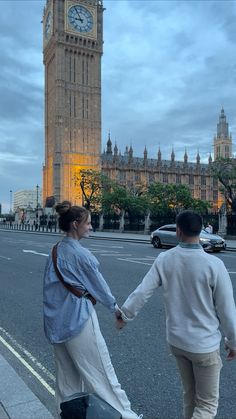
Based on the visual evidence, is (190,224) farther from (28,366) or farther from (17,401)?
(28,366)

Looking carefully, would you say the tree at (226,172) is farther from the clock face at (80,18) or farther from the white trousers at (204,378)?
the clock face at (80,18)

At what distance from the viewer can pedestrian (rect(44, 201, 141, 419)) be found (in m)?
2.77

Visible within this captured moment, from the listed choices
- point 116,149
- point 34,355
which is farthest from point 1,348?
point 116,149

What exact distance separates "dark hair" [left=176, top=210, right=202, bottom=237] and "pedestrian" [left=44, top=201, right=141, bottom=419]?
66 centimetres

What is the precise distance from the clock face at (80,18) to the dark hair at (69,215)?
9577cm

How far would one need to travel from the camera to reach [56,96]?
88812 mm

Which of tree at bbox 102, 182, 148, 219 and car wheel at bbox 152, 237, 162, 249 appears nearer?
car wheel at bbox 152, 237, 162, 249

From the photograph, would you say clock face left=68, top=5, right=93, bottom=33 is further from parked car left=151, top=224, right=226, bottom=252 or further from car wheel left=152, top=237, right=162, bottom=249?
parked car left=151, top=224, right=226, bottom=252

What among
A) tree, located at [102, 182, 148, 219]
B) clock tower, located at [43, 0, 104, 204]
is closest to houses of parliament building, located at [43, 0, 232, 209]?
clock tower, located at [43, 0, 104, 204]

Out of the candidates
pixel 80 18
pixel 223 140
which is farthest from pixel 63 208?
pixel 223 140

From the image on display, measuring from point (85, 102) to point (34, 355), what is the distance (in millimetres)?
90849

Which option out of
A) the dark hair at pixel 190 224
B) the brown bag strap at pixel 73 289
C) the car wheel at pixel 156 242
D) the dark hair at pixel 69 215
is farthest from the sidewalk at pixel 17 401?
the car wheel at pixel 156 242

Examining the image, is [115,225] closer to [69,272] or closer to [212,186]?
[69,272]

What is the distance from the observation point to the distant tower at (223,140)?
151250 mm
